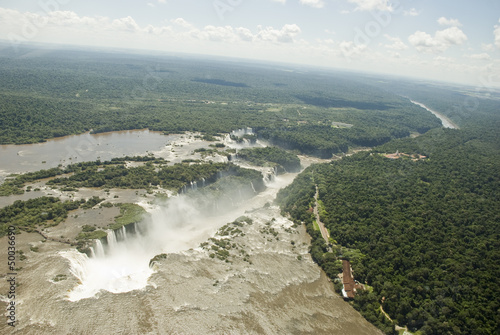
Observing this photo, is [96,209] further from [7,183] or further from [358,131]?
[358,131]

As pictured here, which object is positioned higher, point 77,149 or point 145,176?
point 145,176

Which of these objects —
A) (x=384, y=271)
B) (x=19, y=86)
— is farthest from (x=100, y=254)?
(x=19, y=86)

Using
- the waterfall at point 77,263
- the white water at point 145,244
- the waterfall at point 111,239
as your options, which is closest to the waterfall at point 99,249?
the white water at point 145,244

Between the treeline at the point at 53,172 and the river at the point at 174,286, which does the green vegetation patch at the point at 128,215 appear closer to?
the river at the point at 174,286

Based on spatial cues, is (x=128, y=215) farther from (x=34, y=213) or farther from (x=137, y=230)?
(x=34, y=213)

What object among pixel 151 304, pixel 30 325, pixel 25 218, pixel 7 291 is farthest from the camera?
pixel 25 218

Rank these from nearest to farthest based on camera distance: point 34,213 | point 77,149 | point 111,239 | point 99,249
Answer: point 99,249 → point 111,239 → point 34,213 → point 77,149

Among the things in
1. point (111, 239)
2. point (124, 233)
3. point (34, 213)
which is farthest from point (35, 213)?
point (124, 233)
